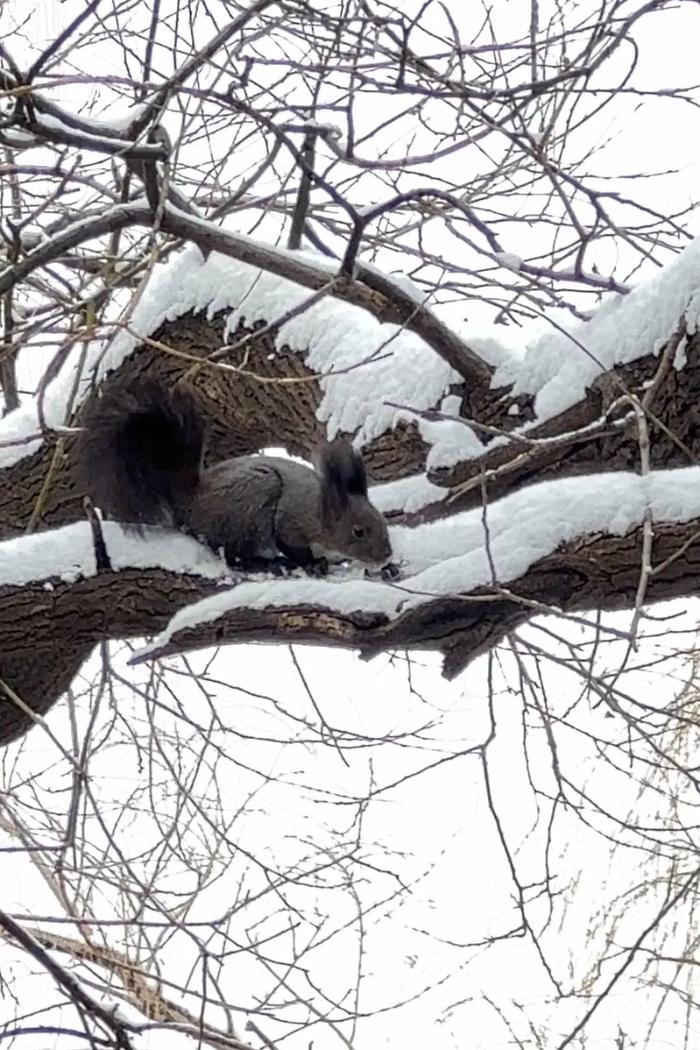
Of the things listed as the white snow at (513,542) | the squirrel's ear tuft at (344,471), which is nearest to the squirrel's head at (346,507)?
the squirrel's ear tuft at (344,471)

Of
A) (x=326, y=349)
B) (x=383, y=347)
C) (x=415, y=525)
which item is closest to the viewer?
(x=383, y=347)

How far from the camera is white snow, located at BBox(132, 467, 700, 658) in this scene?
2131 millimetres

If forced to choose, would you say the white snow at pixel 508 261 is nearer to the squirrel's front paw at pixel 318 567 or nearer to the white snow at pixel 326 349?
the white snow at pixel 326 349

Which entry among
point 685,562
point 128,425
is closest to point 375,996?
point 128,425

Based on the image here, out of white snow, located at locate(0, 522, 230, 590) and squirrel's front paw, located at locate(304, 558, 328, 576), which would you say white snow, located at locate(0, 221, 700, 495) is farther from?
white snow, located at locate(0, 522, 230, 590)

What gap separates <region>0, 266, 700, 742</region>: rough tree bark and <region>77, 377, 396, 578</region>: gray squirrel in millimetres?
118

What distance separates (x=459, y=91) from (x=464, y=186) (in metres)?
1.65

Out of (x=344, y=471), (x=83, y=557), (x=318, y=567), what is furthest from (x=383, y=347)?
(x=83, y=557)

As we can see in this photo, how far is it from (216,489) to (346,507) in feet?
0.98

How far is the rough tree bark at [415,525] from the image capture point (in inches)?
84.4

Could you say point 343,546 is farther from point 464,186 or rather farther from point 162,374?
point 464,186

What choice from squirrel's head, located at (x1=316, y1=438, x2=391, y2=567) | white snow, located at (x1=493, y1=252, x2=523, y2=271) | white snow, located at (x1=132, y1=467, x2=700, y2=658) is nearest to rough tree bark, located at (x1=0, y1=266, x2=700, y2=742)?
white snow, located at (x1=132, y1=467, x2=700, y2=658)

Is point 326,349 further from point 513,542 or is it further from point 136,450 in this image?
point 513,542

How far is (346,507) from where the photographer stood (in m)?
2.89
